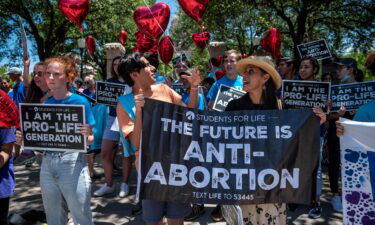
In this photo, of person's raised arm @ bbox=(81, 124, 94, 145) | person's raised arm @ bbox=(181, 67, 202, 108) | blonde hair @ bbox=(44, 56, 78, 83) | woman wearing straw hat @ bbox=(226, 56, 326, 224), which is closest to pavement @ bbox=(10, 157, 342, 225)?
person's raised arm @ bbox=(81, 124, 94, 145)

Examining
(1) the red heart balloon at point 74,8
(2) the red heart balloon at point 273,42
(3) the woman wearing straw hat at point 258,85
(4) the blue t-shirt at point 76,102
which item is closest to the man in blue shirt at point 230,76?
(3) the woman wearing straw hat at point 258,85

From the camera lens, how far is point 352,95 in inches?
177

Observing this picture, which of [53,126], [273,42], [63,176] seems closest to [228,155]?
[63,176]

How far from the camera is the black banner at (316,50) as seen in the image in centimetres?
651

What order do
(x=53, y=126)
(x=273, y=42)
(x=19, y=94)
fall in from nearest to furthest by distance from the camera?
(x=53, y=126) < (x=19, y=94) < (x=273, y=42)

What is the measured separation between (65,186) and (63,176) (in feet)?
0.29

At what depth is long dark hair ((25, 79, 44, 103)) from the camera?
3678mm

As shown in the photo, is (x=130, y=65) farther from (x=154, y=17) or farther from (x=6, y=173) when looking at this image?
(x=154, y=17)

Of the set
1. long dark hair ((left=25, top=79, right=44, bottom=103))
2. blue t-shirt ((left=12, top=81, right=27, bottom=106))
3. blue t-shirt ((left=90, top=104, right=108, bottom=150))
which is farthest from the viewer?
blue t-shirt ((left=12, top=81, right=27, bottom=106))

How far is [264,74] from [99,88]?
133 inches

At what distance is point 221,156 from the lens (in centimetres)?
268

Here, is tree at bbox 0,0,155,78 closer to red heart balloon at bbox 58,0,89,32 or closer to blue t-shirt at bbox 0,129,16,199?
red heart balloon at bbox 58,0,89,32

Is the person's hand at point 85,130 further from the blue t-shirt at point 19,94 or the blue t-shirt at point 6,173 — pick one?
the blue t-shirt at point 19,94

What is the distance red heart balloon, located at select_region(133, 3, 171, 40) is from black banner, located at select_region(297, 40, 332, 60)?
9.13 ft
